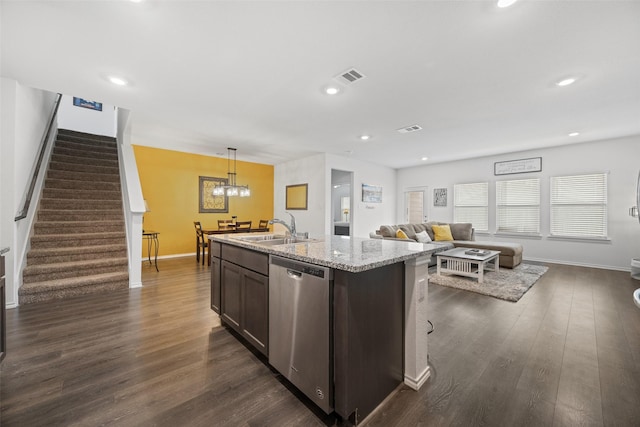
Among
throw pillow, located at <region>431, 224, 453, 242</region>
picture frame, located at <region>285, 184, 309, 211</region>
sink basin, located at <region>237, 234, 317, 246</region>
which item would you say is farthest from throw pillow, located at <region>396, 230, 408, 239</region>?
sink basin, located at <region>237, 234, 317, 246</region>

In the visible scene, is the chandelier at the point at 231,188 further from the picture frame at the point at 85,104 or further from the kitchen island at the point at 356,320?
the kitchen island at the point at 356,320

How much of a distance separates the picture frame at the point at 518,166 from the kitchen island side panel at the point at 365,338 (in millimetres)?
6377

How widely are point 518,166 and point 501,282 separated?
3663 mm

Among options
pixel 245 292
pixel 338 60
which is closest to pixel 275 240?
pixel 245 292

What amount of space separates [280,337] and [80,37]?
9.64 ft

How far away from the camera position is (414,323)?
5.70 feet

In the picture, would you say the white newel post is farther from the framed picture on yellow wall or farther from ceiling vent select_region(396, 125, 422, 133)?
the framed picture on yellow wall

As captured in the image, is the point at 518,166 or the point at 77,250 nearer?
the point at 77,250

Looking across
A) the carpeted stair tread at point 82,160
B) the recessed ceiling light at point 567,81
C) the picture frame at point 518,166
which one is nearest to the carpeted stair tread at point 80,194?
the carpeted stair tread at point 82,160

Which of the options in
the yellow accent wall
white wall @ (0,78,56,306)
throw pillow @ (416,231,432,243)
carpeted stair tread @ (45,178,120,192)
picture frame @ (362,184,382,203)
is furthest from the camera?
picture frame @ (362,184,382,203)

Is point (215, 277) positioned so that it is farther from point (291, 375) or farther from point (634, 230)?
point (634, 230)

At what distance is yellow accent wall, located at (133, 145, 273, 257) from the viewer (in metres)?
5.94

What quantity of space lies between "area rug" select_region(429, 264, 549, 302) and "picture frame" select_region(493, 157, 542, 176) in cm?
242

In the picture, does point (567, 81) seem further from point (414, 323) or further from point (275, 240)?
point (275, 240)
